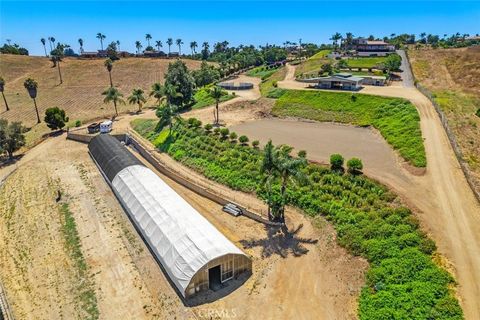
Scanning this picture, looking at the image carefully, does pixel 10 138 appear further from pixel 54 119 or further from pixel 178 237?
pixel 178 237

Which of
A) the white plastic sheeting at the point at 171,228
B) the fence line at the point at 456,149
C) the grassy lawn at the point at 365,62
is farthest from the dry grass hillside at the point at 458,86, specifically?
the white plastic sheeting at the point at 171,228

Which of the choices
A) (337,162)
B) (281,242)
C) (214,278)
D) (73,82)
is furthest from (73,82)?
(214,278)

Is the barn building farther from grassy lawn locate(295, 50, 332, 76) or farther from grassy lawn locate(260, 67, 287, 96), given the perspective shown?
grassy lawn locate(295, 50, 332, 76)

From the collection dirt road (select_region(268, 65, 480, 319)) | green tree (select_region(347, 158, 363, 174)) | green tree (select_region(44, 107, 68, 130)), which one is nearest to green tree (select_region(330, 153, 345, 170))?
green tree (select_region(347, 158, 363, 174))

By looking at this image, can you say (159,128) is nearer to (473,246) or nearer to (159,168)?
(159,168)

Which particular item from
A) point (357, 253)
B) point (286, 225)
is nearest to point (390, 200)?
point (357, 253)

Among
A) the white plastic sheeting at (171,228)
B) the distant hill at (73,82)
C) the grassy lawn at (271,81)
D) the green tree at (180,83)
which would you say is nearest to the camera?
the white plastic sheeting at (171,228)

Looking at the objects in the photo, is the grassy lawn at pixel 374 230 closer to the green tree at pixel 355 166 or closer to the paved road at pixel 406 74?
the green tree at pixel 355 166
